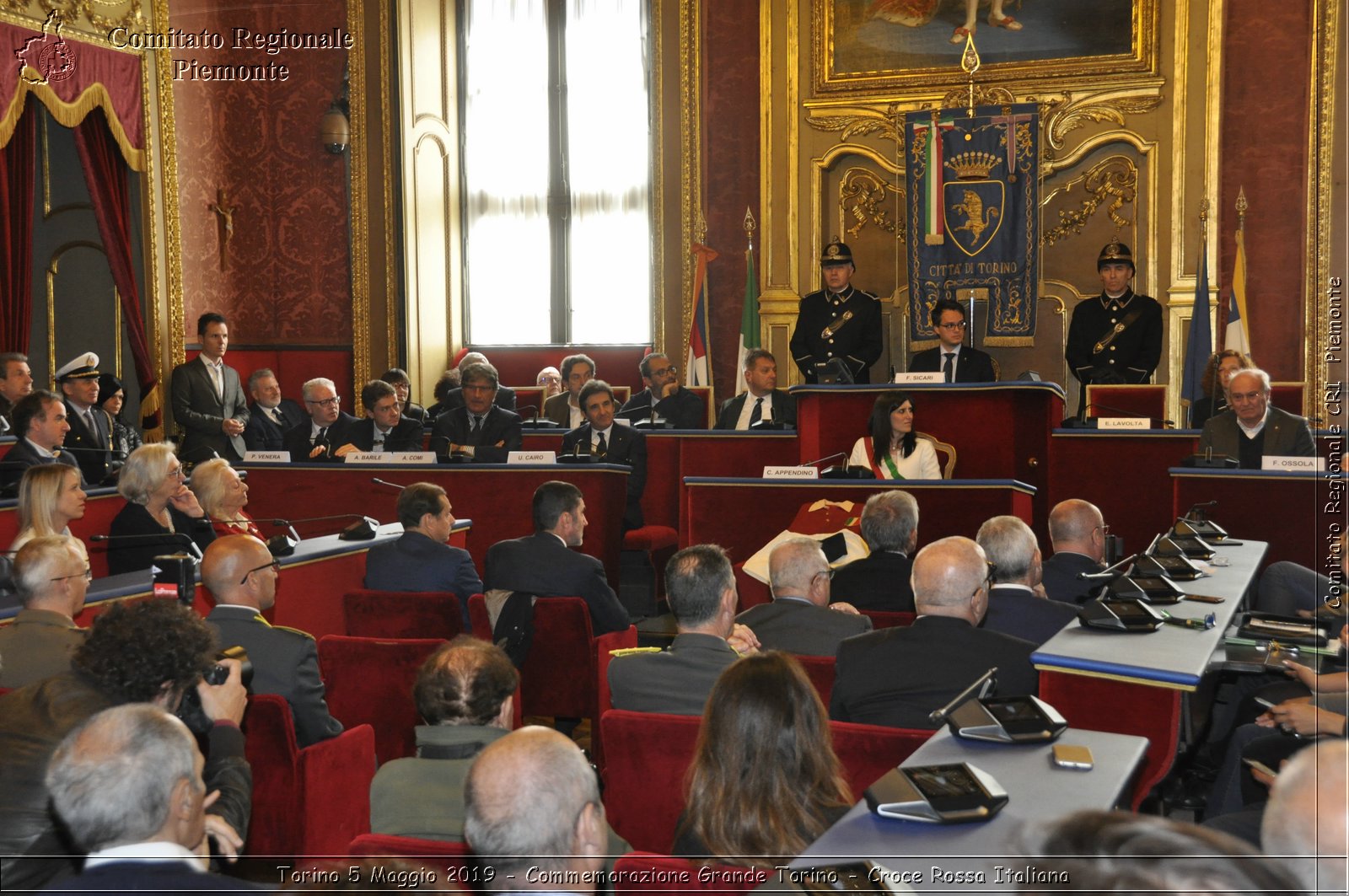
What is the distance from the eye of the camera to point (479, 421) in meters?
7.44

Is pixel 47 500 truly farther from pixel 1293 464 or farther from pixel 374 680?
pixel 1293 464

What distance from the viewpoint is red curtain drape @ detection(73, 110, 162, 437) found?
8.95 metres

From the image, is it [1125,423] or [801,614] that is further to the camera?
[1125,423]

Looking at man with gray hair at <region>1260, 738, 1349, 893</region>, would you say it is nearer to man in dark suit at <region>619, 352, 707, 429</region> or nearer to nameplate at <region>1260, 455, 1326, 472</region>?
nameplate at <region>1260, 455, 1326, 472</region>

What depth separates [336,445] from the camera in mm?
7469

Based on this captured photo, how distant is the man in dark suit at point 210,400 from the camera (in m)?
8.33

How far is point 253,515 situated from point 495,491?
1.56m

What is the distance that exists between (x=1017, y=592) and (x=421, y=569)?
226 centimetres

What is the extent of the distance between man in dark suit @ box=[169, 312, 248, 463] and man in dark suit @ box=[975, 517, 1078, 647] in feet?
19.4

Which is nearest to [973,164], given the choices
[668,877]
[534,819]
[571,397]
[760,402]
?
[760,402]

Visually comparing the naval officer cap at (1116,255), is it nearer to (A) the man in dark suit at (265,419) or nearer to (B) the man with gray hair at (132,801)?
(A) the man in dark suit at (265,419)

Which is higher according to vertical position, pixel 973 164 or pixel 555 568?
pixel 973 164

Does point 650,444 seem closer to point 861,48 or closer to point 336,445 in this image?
point 336,445

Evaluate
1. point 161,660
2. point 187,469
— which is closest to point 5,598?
point 161,660
